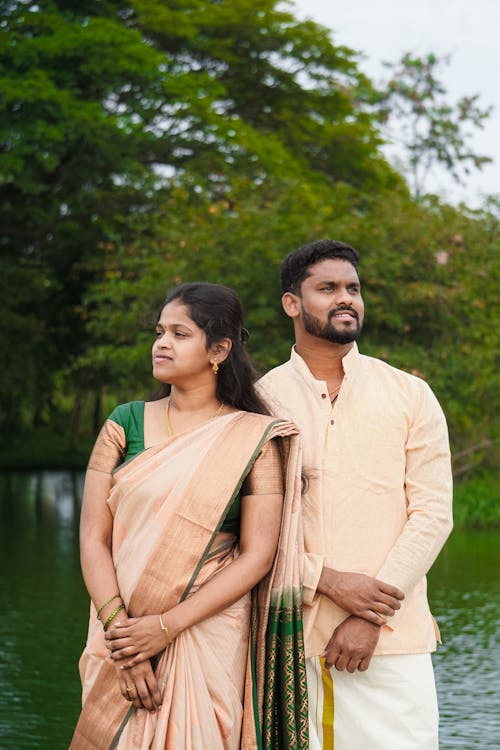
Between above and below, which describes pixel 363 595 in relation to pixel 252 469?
below

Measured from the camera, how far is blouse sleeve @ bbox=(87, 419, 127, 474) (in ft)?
10.6

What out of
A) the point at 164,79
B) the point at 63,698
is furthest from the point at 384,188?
the point at 63,698

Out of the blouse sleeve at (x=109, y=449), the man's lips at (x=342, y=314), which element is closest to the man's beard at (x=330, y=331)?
the man's lips at (x=342, y=314)

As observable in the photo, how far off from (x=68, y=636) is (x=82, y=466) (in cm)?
1827

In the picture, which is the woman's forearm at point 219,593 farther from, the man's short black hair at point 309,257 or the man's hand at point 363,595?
the man's short black hair at point 309,257

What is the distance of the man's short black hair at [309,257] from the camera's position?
3.49 m

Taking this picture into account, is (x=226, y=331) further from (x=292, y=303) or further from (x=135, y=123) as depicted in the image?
(x=135, y=123)

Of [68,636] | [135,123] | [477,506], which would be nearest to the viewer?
[68,636]

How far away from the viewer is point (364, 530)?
11.0 ft

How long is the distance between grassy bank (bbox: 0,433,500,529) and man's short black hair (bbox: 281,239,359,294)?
10380 mm

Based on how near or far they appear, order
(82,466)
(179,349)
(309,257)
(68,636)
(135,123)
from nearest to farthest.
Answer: (179,349), (309,257), (68,636), (135,123), (82,466)

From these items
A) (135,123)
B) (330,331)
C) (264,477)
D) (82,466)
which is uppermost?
(330,331)

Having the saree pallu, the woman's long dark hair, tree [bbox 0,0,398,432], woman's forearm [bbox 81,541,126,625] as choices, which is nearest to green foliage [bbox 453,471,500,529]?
tree [bbox 0,0,398,432]

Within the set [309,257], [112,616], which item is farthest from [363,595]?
[309,257]
